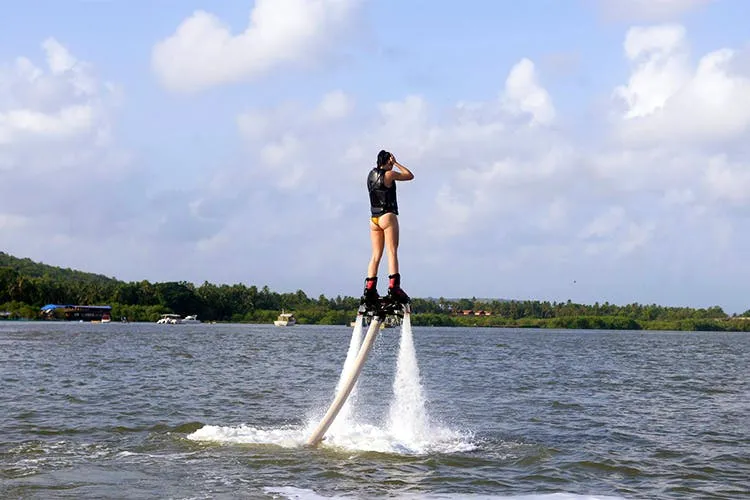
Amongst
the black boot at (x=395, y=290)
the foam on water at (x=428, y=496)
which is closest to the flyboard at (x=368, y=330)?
the black boot at (x=395, y=290)

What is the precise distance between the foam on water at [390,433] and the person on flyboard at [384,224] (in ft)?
6.72

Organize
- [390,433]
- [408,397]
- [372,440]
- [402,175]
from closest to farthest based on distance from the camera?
[402,175]
[408,397]
[372,440]
[390,433]

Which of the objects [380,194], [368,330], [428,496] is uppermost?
[380,194]

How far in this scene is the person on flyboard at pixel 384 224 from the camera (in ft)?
55.6

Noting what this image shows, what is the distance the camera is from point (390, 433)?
24.3m

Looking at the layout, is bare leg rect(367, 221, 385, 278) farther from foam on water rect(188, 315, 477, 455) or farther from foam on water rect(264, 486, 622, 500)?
foam on water rect(264, 486, 622, 500)

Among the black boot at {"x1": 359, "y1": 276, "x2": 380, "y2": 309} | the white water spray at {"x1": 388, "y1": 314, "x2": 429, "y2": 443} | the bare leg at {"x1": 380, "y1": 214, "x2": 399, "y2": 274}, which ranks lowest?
the white water spray at {"x1": 388, "y1": 314, "x2": 429, "y2": 443}

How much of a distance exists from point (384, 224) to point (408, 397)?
6805 mm

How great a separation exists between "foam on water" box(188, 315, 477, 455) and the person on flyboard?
80.7 inches

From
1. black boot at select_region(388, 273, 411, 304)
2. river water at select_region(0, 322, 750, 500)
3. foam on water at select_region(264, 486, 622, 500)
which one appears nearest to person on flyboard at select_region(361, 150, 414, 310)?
black boot at select_region(388, 273, 411, 304)

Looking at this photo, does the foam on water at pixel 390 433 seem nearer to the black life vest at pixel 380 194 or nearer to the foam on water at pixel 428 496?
the foam on water at pixel 428 496

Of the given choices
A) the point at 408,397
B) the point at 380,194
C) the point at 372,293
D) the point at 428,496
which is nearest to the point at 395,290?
the point at 372,293

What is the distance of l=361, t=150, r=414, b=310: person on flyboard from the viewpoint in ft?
55.6

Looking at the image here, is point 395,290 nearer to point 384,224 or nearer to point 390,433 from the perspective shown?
point 384,224
